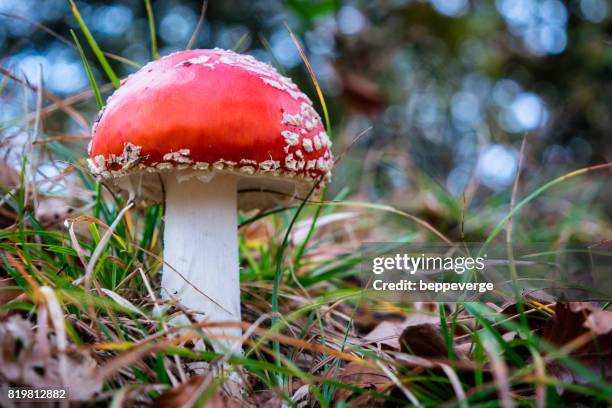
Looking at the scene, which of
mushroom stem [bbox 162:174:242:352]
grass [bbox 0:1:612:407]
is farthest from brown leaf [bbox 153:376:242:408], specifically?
mushroom stem [bbox 162:174:242:352]

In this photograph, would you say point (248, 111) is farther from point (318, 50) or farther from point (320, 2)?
point (318, 50)

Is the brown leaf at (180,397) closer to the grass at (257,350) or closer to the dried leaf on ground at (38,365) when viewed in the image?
the grass at (257,350)

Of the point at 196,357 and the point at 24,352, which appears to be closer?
the point at 24,352

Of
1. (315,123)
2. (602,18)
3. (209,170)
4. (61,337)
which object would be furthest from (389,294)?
→ (602,18)

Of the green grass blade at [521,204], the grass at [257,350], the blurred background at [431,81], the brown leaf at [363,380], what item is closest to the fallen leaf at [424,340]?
the grass at [257,350]

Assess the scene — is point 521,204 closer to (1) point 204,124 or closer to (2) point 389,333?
(2) point 389,333

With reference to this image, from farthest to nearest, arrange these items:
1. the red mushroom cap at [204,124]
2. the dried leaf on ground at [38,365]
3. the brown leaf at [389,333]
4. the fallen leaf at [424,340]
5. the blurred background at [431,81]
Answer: the blurred background at [431,81]
the brown leaf at [389,333]
the red mushroom cap at [204,124]
the fallen leaf at [424,340]
the dried leaf on ground at [38,365]
